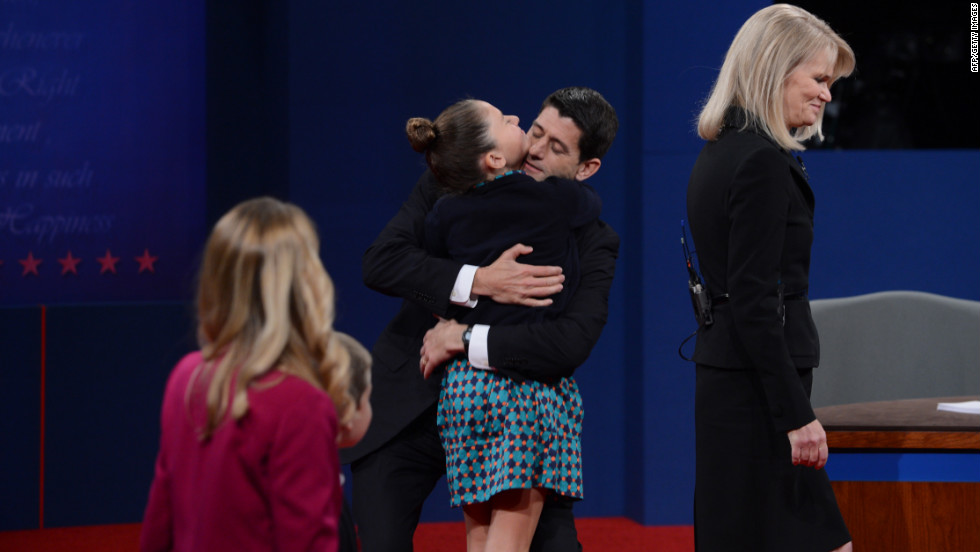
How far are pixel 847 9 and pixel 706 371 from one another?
3334 millimetres

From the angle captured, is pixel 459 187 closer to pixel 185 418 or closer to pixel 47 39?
pixel 185 418

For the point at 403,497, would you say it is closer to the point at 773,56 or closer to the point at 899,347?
the point at 773,56

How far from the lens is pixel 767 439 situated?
200 centimetres

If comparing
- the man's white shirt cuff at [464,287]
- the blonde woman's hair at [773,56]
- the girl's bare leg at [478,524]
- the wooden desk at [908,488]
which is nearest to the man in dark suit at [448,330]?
the man's white shirt cuff at [464,287]

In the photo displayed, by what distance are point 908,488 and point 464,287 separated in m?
1.12

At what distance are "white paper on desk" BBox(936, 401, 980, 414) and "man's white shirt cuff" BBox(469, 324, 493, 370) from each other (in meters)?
1.34

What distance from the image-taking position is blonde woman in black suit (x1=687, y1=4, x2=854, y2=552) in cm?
192

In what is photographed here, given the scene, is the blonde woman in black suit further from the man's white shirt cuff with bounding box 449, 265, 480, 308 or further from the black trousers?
the man's white shirt cuff with bounding box 449, 265, 480, 308

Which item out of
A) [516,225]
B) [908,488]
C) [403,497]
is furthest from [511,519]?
[908,488]

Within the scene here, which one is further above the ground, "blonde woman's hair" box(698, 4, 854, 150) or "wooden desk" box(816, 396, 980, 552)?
"blonde woman's hair" box(698, 4, 854, 150)

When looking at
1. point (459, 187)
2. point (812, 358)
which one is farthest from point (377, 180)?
point (812, 358)

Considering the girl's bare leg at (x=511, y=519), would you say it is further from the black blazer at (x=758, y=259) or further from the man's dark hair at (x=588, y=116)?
the man's dark hair at (x=588, y=116)

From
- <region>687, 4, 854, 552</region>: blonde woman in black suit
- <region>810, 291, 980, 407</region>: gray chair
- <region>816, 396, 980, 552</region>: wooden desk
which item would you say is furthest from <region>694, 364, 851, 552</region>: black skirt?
<region>810, 291, 980, 407</region>: gray chair

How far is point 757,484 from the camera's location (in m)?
2.01
